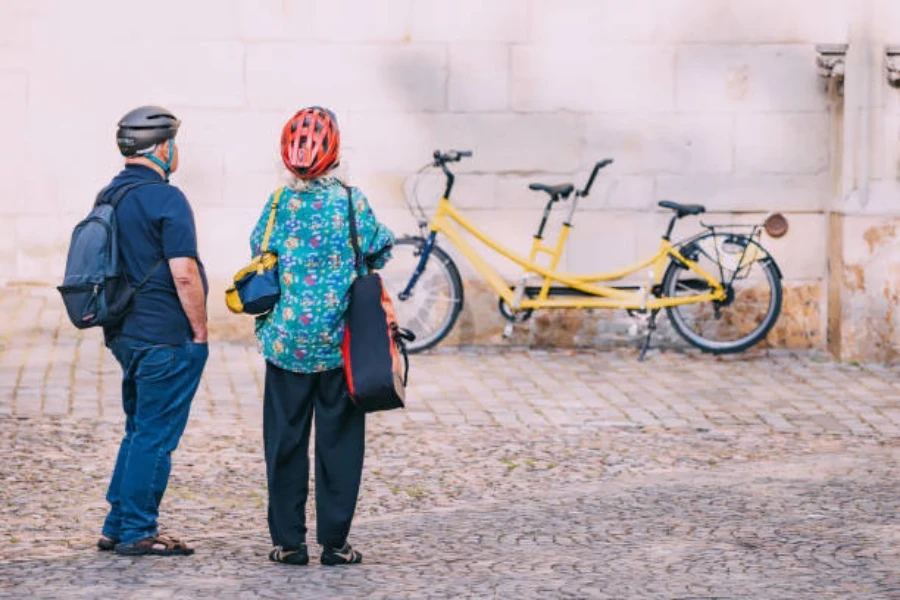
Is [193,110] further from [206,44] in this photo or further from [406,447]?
[406,447]

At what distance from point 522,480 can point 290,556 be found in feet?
5.85

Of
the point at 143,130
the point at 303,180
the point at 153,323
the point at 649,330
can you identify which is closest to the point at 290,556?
the point at 153,323

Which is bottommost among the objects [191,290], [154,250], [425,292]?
[425,292]

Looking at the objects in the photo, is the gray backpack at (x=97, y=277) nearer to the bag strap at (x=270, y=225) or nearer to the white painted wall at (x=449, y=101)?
the bag strap at (x=270, y=225)

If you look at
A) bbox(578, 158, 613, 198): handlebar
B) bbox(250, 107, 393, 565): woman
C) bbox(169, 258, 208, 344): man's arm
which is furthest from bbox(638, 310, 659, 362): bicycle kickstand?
bbox(169, 258, 208, 344): man's arm

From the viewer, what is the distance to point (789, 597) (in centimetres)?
577

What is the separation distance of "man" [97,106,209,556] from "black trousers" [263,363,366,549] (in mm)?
345

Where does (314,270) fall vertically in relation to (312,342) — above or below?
above

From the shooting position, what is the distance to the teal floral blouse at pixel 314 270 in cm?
608

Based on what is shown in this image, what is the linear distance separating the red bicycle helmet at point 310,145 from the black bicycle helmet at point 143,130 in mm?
507

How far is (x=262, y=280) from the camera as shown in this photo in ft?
20.0

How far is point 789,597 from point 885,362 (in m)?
5.62

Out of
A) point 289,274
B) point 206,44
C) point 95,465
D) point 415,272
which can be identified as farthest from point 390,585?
point 206,44

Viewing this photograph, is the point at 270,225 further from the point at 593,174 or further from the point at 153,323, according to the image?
the point at 593,174
